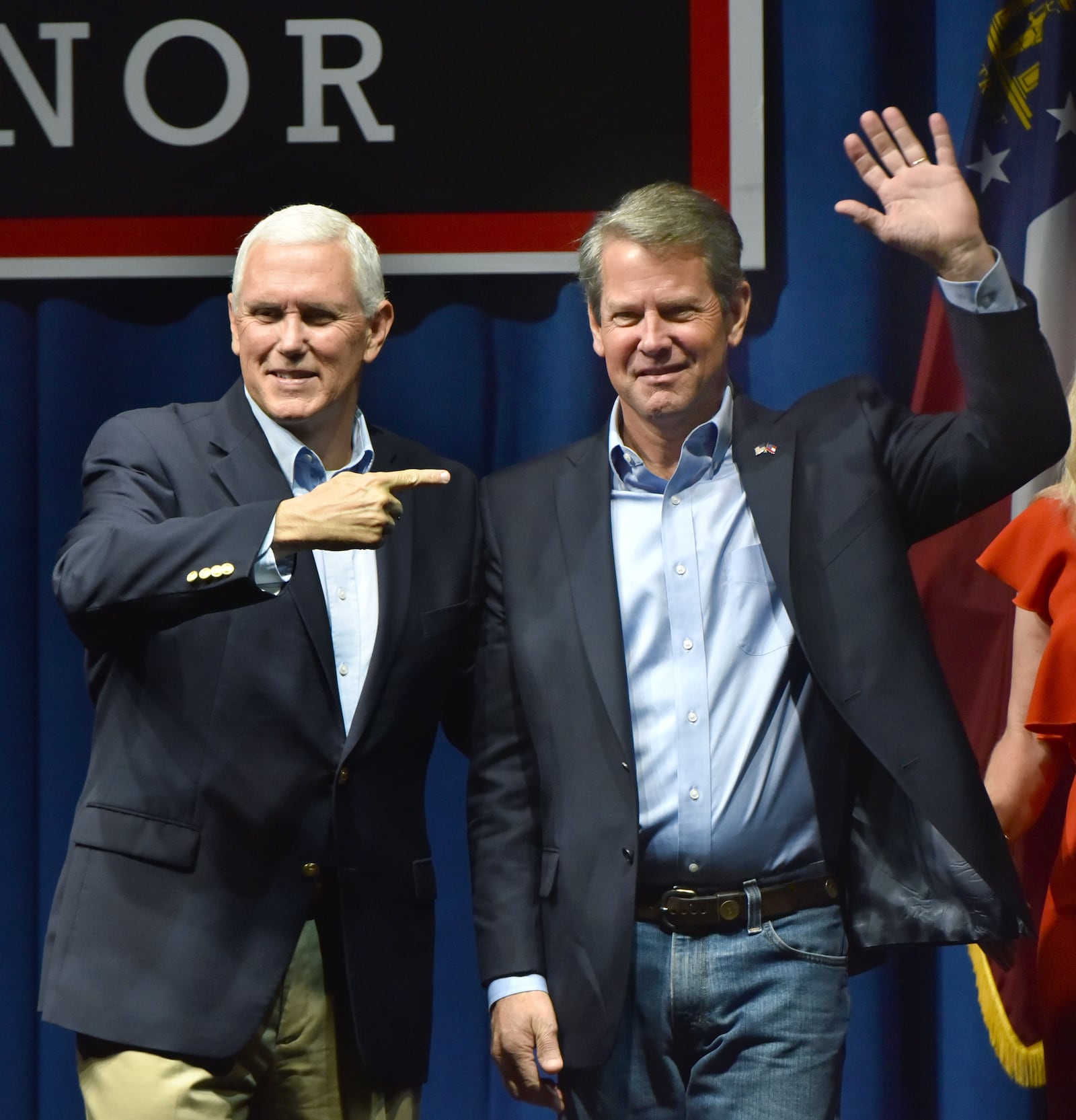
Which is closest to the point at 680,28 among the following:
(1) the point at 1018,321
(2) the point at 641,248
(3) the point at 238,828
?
(2) the point at 641,248

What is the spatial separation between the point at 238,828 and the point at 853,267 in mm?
1524

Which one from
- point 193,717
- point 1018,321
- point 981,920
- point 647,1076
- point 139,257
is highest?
point 139,257

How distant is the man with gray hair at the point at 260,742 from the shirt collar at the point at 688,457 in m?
0.25

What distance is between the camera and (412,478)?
1663mm

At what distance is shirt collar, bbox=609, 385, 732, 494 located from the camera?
6.25ft

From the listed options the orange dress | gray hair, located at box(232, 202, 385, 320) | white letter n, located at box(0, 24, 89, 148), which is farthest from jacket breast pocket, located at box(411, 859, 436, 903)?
white letter n, located at box(0, 24, 89, 148)

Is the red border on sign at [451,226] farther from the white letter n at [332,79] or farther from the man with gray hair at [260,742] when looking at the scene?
the man with gray hair at [260,742]

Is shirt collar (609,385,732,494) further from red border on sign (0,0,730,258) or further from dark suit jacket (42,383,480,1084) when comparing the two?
red border on sign (0,0,730,258)

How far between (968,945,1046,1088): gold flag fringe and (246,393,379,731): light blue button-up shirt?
103 cm

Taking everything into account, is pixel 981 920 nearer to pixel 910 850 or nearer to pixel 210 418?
pixel 910 850

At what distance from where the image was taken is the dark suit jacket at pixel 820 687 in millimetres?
1736

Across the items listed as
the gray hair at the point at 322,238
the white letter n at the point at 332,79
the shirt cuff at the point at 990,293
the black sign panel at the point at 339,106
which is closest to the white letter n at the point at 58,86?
the black sign panel at the point at 339,106

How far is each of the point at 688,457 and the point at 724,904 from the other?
0.55 meters

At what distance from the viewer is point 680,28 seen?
2664mm
